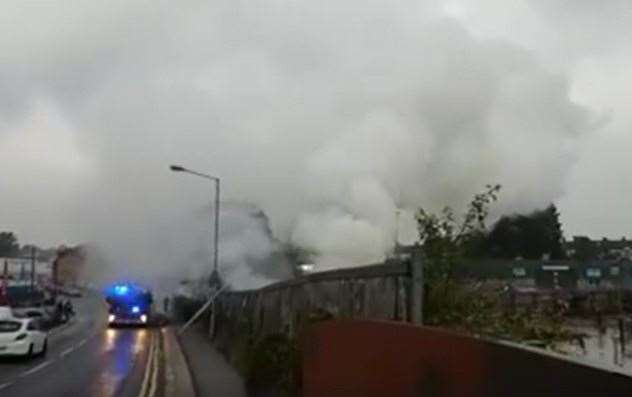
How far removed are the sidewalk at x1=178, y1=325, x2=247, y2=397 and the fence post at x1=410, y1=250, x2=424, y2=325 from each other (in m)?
10.1

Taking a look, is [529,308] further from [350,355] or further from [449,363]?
[449,363]

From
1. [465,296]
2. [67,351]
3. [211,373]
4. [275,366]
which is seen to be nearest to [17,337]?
[67,351]

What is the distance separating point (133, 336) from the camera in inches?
2112

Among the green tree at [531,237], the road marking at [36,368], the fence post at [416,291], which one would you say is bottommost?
the road marking at [36,368]

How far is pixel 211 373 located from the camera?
26562 millimetres

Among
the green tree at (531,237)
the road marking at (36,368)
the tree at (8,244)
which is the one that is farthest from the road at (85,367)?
the tree at (8,244)

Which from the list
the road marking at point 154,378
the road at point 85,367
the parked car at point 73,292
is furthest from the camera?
the parked car at point 73,292

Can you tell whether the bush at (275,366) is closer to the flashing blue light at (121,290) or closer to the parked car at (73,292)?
the flashing blue light at (121,290)

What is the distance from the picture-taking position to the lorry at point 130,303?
211 ft

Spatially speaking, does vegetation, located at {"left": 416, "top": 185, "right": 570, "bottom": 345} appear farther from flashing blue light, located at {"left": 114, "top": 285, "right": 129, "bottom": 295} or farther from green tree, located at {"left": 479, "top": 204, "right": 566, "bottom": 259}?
flashing blue light, located at {"left": 114, "top": 285, "right": 129, "bottom": 295}

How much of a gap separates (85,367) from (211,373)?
690 cm

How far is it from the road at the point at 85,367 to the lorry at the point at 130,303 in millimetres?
6460

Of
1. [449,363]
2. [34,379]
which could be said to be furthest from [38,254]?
[449,363]

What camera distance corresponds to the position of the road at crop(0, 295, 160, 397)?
2372cm
